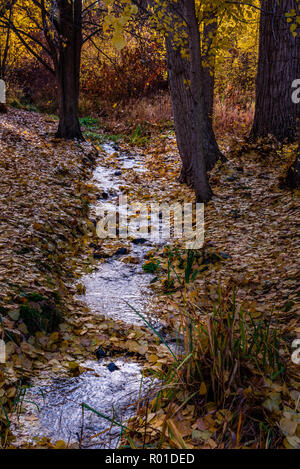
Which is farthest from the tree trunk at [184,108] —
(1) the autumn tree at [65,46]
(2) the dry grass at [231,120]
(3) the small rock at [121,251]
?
(1) the autumn tree at [65,46]

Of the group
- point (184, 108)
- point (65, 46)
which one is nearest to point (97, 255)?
point (184, 108)

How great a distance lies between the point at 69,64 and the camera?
9617mm

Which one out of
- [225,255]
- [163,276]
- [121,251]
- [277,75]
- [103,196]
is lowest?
[163,276]

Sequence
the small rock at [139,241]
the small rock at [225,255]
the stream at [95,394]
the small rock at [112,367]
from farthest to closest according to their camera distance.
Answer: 1. the small rock at [139,241]
2. the small rock at [225,255]
3. the small rock at [112,367]
4. the stream at [95,394]

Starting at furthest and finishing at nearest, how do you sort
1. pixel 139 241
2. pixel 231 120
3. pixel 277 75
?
pixel 231 120, pixel 277 75, pixel 139 241

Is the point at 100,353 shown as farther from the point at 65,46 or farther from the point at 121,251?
the point at 65,46

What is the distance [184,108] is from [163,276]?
354 cm

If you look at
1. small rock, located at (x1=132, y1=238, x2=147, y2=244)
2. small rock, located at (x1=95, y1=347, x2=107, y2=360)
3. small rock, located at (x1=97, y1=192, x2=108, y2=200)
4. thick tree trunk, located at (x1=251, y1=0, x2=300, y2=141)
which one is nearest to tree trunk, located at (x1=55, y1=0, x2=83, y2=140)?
small rock, located at (x1=97, y1=192, x2=108, y2=200)

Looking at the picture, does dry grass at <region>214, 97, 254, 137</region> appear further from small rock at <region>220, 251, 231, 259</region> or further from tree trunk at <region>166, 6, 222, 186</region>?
small rock at <region>220, 251, 231, 259</region>

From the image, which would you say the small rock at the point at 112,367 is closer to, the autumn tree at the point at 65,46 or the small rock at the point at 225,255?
the small rock at the point at 225,255

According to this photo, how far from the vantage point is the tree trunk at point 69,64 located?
9.21 meters

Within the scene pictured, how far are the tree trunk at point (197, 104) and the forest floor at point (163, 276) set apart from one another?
348 mm

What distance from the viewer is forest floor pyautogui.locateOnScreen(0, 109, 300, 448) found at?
→ 7.03 feet

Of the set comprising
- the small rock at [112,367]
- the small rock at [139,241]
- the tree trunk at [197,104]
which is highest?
the tree trunk at [197,104]
